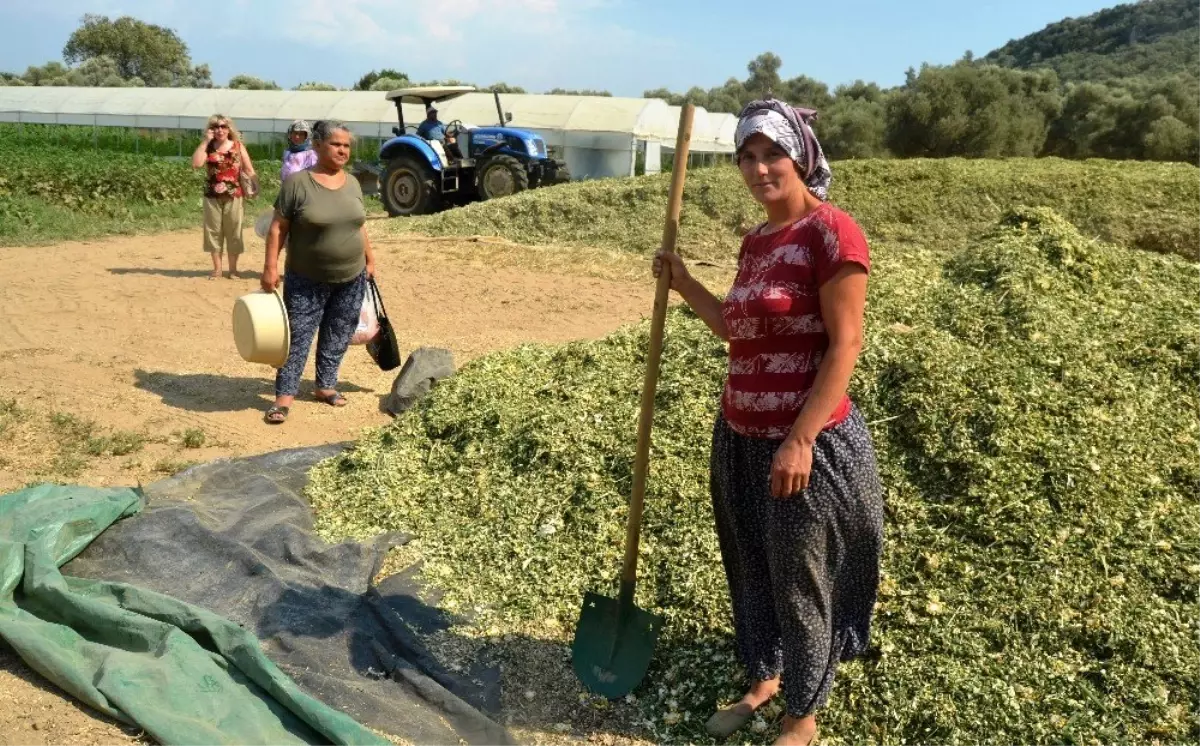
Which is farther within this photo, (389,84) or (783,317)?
(389,84)

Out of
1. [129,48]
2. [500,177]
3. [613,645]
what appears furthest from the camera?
[129,48]

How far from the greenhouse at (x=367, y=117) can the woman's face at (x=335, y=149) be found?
15033 millimetres

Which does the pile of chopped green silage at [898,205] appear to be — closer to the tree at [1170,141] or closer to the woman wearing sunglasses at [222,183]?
the woman wearing sunglasses at [222,183]

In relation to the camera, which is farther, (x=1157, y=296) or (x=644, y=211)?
(x=644, y=211)

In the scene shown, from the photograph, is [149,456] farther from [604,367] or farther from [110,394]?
[604,367]

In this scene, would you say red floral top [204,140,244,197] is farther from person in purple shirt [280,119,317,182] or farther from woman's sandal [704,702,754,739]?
woman's sandal [704,702,754,739]

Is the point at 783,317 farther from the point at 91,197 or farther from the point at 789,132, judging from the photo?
the point at 91,197

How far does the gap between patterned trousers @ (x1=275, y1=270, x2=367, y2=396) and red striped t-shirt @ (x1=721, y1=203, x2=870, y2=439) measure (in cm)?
323

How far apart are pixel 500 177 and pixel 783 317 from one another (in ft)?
39.1

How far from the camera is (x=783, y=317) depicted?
80.7 inches

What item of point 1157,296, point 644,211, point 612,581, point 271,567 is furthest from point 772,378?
point 644,211

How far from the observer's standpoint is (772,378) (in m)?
2.09

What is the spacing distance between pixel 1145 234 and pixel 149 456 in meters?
7.72

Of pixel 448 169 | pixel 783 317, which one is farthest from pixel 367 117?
pixel 783 317
